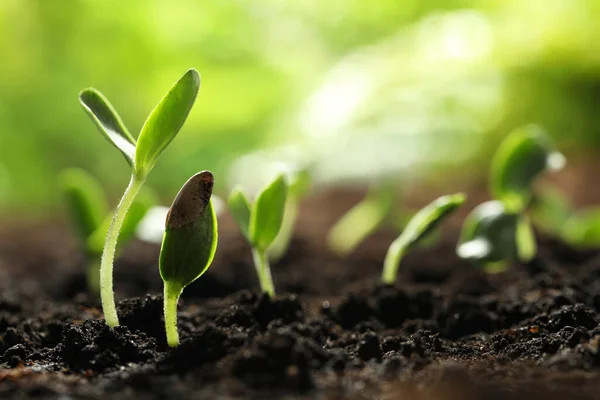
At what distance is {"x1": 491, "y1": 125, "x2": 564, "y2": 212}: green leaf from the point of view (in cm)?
124

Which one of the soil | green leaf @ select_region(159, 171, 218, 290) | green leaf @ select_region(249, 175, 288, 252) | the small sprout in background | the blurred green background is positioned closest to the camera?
the soil

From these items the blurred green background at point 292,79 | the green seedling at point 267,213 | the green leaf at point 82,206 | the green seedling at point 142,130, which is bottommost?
the green seedling at point 267,213

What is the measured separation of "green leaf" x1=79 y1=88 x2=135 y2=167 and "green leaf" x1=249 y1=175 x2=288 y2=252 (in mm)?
203

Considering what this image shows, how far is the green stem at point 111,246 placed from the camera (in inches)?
33.0

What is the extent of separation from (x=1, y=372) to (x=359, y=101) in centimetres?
238

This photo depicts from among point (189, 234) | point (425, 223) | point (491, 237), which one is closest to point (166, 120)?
point (189, 234)

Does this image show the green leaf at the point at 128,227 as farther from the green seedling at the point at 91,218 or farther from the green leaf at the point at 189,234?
the green leaf at the point at 189,234

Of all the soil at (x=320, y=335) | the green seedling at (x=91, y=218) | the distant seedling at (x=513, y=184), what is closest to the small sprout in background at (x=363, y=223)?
the soil at (x=320, y=335)

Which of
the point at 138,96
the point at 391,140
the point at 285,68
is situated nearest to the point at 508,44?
the point at 391,140

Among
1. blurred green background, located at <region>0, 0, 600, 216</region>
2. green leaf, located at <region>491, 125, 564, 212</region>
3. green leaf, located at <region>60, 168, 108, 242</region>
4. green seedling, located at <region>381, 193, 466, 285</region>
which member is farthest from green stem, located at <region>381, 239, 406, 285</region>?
blurred green background, located at <region>0, 0, 600, 216</region>

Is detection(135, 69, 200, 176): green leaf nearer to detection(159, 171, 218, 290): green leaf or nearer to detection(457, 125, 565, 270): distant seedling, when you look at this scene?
detection(159, 171, 218, 290): green leaf

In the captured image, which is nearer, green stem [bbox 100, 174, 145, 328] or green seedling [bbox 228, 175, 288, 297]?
green stem [bbox 100, 174, 145, 328]

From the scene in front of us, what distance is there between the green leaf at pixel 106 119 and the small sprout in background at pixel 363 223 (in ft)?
3.01

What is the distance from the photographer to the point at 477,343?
36.9 inches
